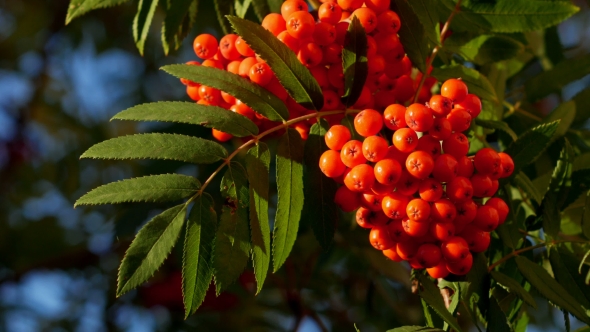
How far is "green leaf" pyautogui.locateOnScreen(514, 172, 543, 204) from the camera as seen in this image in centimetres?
201

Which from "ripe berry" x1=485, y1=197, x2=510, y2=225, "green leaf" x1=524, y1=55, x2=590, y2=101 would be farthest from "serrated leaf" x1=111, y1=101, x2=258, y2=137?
"green leaf" x1=524, y1=55, x2=590, y2=101

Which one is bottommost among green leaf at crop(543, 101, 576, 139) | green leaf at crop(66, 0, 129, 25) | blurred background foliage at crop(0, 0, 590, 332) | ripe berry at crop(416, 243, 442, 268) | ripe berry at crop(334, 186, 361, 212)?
blurred background foliage at crop(0, 0, 590, 332)

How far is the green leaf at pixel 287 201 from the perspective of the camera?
1752 mm

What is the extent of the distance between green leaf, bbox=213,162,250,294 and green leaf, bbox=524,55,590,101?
4.50ft

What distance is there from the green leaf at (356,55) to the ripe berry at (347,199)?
301mm

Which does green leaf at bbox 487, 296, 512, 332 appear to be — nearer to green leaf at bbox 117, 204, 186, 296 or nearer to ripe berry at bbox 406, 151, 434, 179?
ripe berry at bbox 406, 151, 434, 179

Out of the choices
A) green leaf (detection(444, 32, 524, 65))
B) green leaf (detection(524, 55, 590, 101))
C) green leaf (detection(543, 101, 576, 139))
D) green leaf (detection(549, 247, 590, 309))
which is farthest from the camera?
green leaf (detection(524, 55, 590, 101))

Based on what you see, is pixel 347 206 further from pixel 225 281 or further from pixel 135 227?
pixel 135 227

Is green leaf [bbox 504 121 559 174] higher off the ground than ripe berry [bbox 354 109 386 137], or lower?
lower

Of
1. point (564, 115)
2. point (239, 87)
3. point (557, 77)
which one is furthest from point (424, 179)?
point (557, 77)

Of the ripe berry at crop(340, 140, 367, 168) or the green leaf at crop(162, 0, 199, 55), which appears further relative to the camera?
the green leaf at crop(162, 0, 199, 55)

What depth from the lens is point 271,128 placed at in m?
1.94

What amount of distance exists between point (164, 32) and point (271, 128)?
72 centimetres

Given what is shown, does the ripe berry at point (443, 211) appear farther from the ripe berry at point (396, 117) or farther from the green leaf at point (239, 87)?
the green leaf at point (239, 87)
